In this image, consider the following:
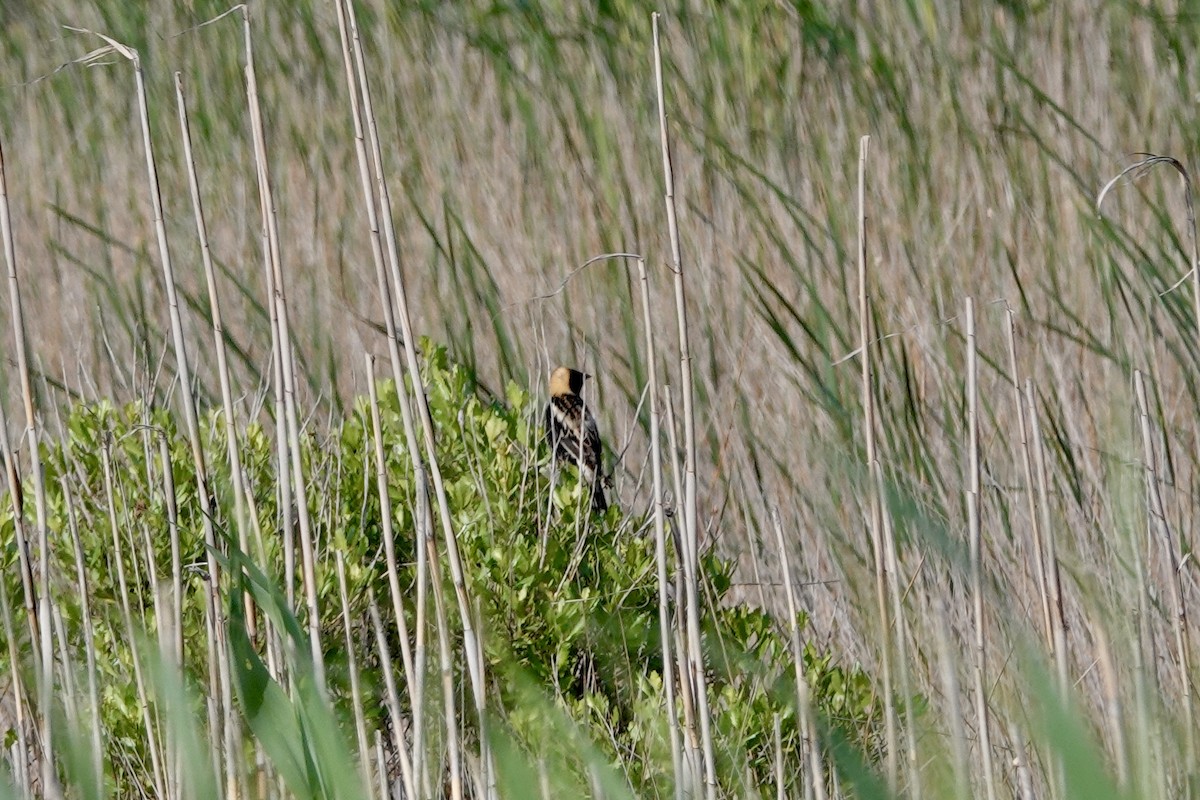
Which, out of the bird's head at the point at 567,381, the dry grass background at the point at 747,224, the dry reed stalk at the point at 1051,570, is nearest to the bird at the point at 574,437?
the bird's head at the point at 567,381

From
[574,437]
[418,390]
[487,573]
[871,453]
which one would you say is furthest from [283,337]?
[574,437]

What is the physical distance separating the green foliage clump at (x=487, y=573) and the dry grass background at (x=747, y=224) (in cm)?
26

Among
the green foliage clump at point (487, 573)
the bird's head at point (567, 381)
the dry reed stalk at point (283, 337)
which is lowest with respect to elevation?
the green foliage clump at point (487, 573)

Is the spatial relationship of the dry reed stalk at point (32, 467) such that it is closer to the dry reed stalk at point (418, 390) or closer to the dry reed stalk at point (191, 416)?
the dry reed stalk at point (191, 416)

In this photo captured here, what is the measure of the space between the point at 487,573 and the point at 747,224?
1396mm

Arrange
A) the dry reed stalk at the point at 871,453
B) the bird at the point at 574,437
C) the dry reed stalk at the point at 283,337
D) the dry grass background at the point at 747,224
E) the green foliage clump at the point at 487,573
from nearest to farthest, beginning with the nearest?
1. the dry reed stalk at the point at 871,453
2. the dry reed stalk at the point at 283,337
3. the green foliage clump at the point at 487,573
4. the bird at the point at 574,437
5. the dry grass background at the point at 747,224

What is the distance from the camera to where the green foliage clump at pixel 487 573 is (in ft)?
7.13

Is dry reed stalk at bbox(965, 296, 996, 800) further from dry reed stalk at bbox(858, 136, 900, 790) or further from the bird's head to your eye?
the bird's head

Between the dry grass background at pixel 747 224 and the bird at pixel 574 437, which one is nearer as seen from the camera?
the bird at pixel 574 437

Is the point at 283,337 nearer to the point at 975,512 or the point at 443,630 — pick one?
the point at 443,630

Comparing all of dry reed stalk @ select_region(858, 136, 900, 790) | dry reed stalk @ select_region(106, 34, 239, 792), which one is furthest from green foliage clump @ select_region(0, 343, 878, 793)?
dry reed stalk @ select_region(858, 136, 900, 790)

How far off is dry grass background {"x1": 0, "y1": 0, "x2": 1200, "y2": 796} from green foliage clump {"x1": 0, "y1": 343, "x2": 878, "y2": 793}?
0.84 ft

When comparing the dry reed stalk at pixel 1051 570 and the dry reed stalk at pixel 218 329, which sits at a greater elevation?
the dry reed stalk at pixel 218 329

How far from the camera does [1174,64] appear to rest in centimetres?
322
